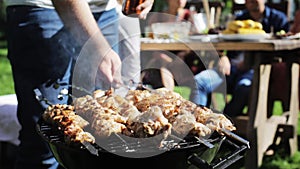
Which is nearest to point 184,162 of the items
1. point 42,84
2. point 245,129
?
point 42,84

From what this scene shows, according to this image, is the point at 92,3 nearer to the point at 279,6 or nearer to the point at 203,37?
the point at 203,37

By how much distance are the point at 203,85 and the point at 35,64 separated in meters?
1.11

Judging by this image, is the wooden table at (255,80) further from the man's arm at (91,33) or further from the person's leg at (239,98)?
the man's arm at (91,33)

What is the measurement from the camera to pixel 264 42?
2906 millimetres

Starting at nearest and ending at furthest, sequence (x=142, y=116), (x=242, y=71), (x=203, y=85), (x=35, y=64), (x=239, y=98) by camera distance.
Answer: (x=142, y=116)
(x=35, y=64)
(x=203, y=85)
(x=239, y=98)
(x=242, y=71)

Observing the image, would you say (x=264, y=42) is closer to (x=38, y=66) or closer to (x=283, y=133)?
(x=283, y=133)

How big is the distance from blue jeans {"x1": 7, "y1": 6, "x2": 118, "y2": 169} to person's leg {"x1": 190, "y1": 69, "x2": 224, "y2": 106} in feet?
1.81

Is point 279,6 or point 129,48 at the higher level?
point 129,48

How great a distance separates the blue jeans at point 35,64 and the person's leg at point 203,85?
55 centimetres

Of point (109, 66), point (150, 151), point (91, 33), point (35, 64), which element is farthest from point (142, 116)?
point (35, 64)

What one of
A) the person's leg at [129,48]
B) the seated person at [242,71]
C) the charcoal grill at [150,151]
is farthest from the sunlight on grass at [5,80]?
the charcoal grill at [150,151]

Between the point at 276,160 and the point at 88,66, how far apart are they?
2.21 m

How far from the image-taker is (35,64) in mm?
2035

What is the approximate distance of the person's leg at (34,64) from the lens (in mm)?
2027
